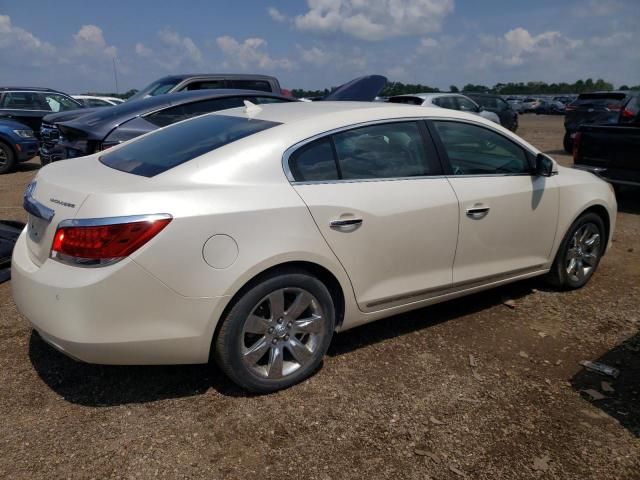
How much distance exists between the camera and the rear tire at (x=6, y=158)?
35.8ft

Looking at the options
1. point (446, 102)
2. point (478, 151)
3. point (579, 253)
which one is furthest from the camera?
point (446, 102)

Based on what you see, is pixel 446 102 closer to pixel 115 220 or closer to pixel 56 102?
pixel 56 102

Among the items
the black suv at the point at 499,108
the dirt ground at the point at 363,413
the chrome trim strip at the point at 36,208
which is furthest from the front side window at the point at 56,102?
the black suv at the point at 499,108

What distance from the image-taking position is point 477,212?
3670 mm

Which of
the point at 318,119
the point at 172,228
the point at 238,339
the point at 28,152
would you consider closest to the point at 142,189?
the point at 172,228

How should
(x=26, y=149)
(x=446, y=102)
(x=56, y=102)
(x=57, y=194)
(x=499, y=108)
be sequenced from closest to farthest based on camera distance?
(x=57, y=194) < (x=26, y=149) < (x=56, y=102) < (x=446, y=102) < (x=499, y=108)

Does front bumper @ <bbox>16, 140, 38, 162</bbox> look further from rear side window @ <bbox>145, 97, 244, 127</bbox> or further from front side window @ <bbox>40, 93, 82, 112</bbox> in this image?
rear side window @ <bbox>145, 97, 244, 127</bbox>

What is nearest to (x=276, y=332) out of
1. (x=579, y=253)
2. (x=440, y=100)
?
(x=579, y=253)

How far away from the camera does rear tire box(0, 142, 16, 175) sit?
10.9 metres

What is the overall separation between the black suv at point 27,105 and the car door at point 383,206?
11.8 meters

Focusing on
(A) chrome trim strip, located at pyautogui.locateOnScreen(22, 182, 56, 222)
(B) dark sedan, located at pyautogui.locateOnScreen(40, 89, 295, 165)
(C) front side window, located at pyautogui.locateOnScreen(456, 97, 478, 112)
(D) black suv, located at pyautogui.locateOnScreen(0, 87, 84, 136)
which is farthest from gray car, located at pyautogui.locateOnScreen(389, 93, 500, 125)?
(A) chrome trim strip, located at pyautogui.locateOnScreen(22, 182, 56, 222)

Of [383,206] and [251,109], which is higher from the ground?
[251,109]

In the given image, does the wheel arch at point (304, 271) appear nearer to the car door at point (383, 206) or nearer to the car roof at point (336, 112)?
the car door at point (383, 206)

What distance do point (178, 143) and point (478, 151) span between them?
2.07m
